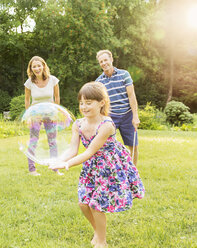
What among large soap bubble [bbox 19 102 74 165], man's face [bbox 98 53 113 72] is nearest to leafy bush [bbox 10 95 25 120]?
man's face [bbox 98 53 113 72]

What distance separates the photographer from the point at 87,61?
61.2ft

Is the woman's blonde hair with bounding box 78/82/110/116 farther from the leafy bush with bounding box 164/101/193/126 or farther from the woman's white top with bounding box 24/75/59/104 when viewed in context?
the leafy bush with bounding box 164/101/193/126

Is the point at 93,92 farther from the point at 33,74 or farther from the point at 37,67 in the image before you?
the point at 33,74

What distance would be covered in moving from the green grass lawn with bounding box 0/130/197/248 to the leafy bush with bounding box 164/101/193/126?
9.42m

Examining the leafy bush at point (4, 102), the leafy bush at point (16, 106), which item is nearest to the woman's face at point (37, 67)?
the leafy bush at point (16, 106)

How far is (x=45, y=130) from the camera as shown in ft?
10.4

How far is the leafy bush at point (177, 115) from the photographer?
1480cm

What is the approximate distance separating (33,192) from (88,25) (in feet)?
51.0

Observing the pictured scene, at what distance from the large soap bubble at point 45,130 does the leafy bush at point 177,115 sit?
12321mm

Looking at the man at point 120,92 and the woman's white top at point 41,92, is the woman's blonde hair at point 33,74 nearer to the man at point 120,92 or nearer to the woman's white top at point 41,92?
the woman's white top at point 41,92

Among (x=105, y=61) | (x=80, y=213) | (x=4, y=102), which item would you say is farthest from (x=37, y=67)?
(x=4, y=102)

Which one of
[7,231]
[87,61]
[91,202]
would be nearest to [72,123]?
[91,202]

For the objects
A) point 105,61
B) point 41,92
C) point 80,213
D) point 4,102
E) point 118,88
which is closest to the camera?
point 80,213

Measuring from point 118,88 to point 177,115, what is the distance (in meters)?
11.3
